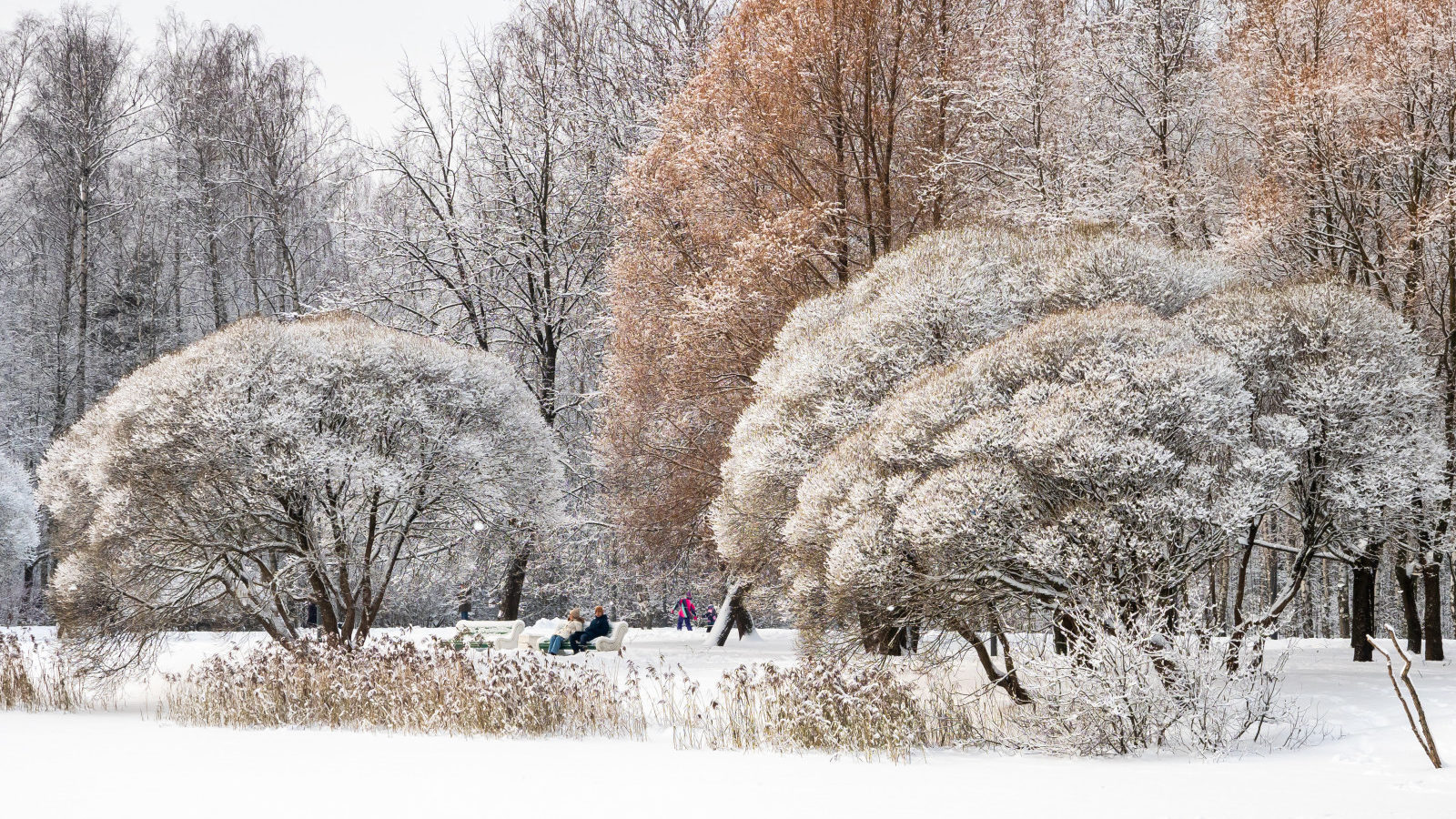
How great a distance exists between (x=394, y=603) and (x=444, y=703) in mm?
14278

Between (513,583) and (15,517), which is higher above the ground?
(15,517)

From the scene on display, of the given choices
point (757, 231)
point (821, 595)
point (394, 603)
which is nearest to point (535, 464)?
point (757, 231)

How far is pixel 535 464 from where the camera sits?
14.9 m

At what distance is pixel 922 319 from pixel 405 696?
19.9 ft

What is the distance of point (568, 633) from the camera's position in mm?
16734

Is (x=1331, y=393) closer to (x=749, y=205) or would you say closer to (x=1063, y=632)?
(x=1063, y=632)

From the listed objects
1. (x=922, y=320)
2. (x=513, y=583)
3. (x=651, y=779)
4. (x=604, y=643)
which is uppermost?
(x=922, y=320)

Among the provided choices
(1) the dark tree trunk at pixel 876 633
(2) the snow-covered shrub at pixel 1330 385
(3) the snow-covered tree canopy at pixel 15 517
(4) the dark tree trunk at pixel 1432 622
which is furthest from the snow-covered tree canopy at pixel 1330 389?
(3) the snow-covered tree canopy at pixel 15 517

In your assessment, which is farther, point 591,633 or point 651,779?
point 591,633

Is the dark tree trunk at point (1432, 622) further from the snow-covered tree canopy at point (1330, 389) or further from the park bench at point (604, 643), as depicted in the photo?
the park bench at point (604, 643)

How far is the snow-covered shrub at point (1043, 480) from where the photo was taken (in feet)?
30.4

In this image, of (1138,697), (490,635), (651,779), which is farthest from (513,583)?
(1138,697)

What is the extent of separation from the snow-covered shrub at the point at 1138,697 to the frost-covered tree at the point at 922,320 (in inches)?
138

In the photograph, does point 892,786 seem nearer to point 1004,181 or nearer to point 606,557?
point 1004,181
